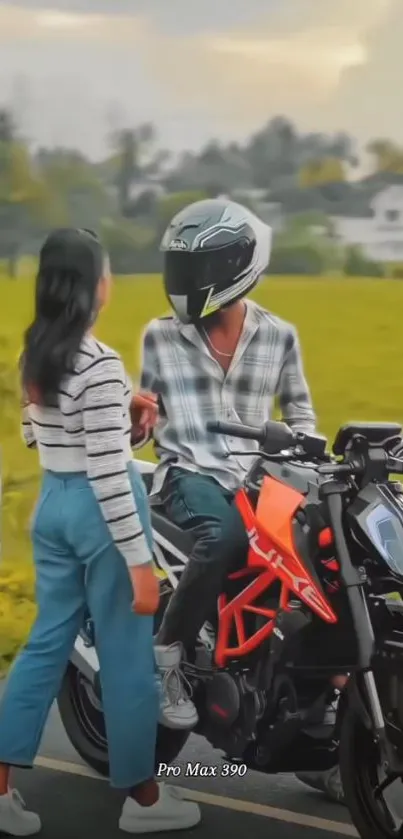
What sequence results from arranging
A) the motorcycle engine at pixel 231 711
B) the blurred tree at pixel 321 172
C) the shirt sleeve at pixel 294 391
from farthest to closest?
1. the blurred tree at pixel 321 172
2. the shirt sleeve at pixel 294 391
3. the motorcycle engine at pixel 231 711

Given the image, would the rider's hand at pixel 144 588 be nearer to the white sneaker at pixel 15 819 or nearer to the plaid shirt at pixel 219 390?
the plaid shirt at pixel 219 390

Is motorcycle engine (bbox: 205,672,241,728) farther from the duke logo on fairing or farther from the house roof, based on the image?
the house roof

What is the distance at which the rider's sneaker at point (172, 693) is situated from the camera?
129 inches

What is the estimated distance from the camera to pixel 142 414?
3449 mm

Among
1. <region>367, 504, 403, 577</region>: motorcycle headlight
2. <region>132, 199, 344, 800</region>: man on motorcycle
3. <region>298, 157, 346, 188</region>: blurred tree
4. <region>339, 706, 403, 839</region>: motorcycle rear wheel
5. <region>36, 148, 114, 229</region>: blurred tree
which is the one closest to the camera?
<region>367, 504, 403, 577</region>: motorcycle headlight

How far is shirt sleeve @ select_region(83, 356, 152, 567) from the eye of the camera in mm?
3010

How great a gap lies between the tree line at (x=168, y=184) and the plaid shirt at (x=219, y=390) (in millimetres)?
251

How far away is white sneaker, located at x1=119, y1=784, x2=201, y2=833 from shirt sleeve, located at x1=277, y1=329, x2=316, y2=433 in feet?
3.59

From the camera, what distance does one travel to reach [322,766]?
3131 millimetres

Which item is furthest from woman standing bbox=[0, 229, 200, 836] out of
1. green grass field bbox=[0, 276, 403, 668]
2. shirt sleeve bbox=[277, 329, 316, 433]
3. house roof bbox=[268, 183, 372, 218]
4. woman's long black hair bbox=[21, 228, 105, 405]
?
house roof bbox=[268, 183, 372, 218]

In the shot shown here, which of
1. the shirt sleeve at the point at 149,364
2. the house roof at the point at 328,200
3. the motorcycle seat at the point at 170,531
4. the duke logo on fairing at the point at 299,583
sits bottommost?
the motorcycle seat at the point at 170,531

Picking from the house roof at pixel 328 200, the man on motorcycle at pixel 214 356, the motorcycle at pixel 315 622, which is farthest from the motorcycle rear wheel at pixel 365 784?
the house roof at pixel 328 200

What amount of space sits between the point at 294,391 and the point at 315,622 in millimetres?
883

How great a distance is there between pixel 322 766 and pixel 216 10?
7.30ft
